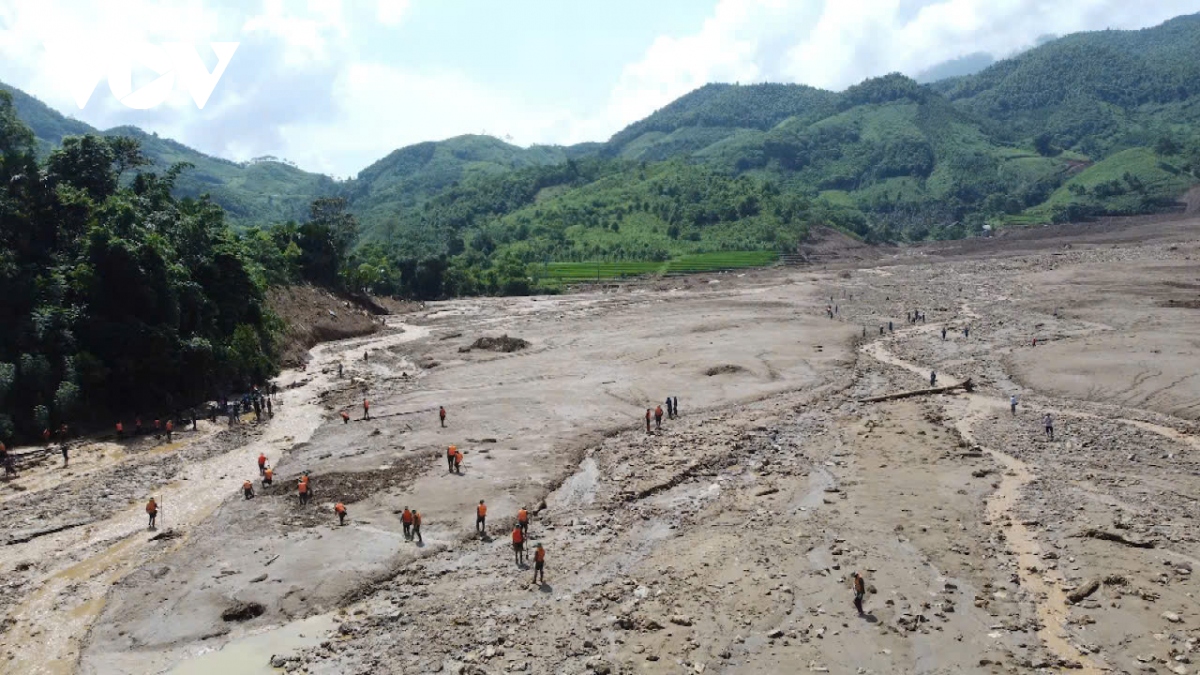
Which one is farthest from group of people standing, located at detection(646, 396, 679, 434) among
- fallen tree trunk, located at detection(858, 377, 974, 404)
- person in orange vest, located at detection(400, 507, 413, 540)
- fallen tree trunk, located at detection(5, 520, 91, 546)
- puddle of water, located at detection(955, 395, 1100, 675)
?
fallen tree trunk, located at detection(5, 520, 91, 546)

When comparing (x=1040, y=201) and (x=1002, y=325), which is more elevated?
(x=1040, y=201)

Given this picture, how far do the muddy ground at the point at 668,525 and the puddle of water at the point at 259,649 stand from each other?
0.10 meters

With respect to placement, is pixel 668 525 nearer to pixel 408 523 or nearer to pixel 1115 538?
pixel 408 523

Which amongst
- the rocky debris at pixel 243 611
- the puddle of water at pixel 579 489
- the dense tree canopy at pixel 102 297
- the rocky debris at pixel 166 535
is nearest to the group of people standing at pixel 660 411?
the puddle of water at pixel 579 489

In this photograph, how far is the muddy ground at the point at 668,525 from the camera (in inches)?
731

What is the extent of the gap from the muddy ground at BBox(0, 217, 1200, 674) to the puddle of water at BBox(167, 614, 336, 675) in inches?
3.9

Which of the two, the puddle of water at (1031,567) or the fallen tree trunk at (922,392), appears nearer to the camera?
the puddle of water at (1031,567)

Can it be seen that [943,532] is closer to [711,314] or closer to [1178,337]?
[1178,337]

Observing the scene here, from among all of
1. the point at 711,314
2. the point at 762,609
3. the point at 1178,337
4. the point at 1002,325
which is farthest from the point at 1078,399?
the point at 711,314

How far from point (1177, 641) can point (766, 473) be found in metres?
14.4

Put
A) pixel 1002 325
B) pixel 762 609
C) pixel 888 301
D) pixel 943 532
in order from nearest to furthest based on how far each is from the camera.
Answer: pixel 762 609 → pixel 943 532 → pixel 1002 325 → pixel 888 301

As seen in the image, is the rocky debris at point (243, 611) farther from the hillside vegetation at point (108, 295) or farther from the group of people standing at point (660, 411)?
the hillside vegetation at point (108, 295)

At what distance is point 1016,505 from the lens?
25.9 metres

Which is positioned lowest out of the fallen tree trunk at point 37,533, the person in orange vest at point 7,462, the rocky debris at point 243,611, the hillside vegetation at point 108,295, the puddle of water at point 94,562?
the rocky debris at point 243,611
